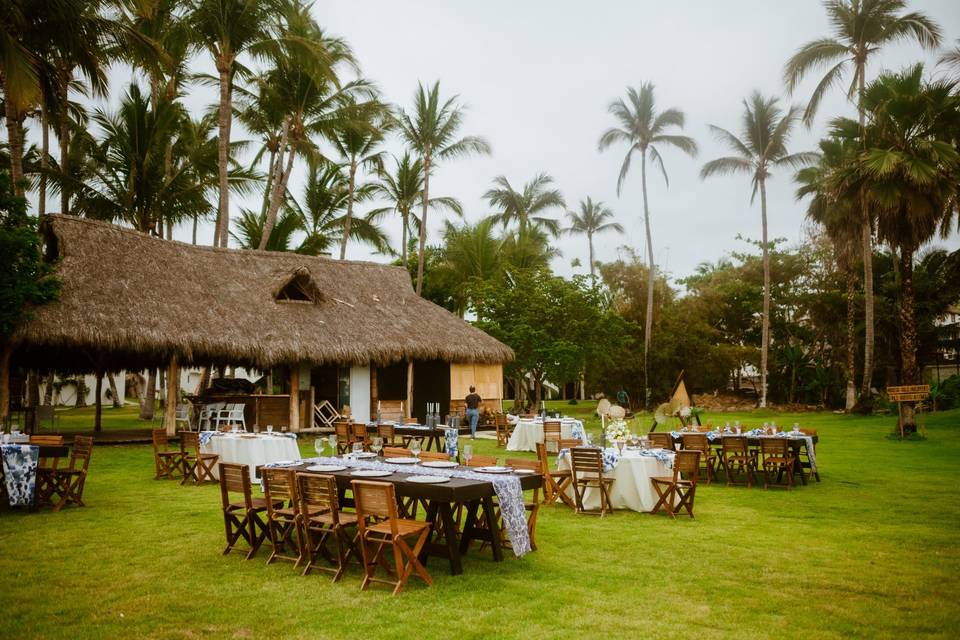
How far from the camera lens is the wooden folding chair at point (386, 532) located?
5.33 m

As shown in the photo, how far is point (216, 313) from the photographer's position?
16984mm

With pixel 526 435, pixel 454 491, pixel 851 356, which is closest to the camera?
pixel 454 491

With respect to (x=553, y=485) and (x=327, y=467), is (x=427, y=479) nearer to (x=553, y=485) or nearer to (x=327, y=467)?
(x=327, y=467)

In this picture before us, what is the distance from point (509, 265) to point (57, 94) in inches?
763

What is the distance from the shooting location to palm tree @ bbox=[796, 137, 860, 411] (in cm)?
2214

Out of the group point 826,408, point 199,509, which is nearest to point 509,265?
point 826,408

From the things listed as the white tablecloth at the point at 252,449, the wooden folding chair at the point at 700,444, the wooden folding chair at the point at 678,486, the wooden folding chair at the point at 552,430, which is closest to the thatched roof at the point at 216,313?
the white tablecloth at the point at 252,449

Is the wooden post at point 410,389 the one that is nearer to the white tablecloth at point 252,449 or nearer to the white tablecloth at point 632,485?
the white tablecloth at point 252,449

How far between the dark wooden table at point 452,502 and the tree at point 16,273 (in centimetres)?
975

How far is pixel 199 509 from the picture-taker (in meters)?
8.66

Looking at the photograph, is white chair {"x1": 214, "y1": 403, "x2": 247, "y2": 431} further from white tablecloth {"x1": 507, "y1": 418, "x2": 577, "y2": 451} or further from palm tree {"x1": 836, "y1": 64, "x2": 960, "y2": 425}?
palm tree {"x1": 836, "y1": 64, "x2": 960, "y2": 425}

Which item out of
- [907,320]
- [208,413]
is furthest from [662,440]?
[907,320]

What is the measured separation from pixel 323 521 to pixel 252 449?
4880mm

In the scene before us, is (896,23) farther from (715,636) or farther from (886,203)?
(715,636)
